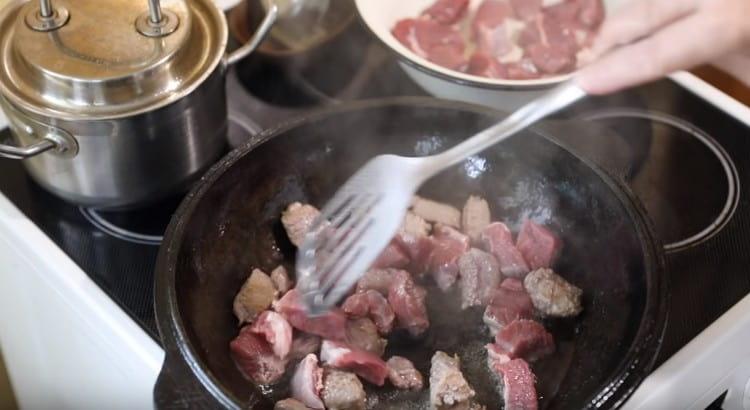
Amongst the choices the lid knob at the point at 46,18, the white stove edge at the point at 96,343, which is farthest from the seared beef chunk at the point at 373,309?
the lid knob at the point at 46,18

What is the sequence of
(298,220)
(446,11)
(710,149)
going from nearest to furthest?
1. (298,220)
2. (710,149)
3. (446,11)

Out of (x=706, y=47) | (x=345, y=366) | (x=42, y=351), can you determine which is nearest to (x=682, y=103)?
(x=706, y=47)

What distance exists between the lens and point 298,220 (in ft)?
3.30

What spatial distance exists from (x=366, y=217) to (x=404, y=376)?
0.57ft

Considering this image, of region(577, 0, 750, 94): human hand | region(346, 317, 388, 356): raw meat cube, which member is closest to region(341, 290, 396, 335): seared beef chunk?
region(346, 317, 388, 356): raw meat cube

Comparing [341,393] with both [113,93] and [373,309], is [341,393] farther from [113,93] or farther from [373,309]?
[113,93]

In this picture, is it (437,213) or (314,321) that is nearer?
(314,321)

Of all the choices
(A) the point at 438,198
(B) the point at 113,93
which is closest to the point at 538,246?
(A) the point at 438,198

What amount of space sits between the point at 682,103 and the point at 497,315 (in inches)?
19.5

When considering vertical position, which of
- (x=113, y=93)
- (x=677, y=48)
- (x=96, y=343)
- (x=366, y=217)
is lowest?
(x=96, y=343)

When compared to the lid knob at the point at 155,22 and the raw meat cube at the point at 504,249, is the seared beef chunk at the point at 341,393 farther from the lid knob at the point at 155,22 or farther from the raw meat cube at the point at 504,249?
the lid knob at the point at 155,22

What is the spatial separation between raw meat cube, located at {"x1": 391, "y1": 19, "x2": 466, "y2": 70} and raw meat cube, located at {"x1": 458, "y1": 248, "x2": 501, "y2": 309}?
1.08 ft

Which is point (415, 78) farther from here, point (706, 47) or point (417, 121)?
point (706, 47)

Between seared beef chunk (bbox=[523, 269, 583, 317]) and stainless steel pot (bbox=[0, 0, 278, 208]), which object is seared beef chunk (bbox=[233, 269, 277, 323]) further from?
seared beef chunk (bbox=[523, 269, 583, 317])
